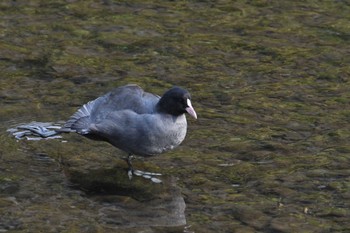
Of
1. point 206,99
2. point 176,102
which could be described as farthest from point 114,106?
point 206,99

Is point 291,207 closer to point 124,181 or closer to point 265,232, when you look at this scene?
point 265,232

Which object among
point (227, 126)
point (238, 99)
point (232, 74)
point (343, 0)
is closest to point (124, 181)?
point (227, 126)

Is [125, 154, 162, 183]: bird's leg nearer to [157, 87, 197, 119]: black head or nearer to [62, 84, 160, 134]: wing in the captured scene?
[62, 84, 160, 134]: wing

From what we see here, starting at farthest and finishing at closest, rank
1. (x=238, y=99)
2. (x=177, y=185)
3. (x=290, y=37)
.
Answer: (x=290, y=37), (x=238, y=99), (x=177, y=185)

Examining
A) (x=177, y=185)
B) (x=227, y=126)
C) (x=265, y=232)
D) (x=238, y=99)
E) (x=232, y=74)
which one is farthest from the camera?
(x=232, y=74)

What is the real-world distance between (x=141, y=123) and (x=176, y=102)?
0.99 feet

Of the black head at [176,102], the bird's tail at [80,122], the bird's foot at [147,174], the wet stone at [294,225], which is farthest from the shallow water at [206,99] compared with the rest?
the black head at [176,102]

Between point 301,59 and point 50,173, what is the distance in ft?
11.8

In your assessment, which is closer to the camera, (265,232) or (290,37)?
(265,232)

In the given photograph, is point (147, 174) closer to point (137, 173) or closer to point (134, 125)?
point (137, 173)

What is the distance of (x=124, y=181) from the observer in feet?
25.7

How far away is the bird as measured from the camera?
25.1ft

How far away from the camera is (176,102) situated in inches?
303

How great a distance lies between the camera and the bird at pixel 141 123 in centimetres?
765
